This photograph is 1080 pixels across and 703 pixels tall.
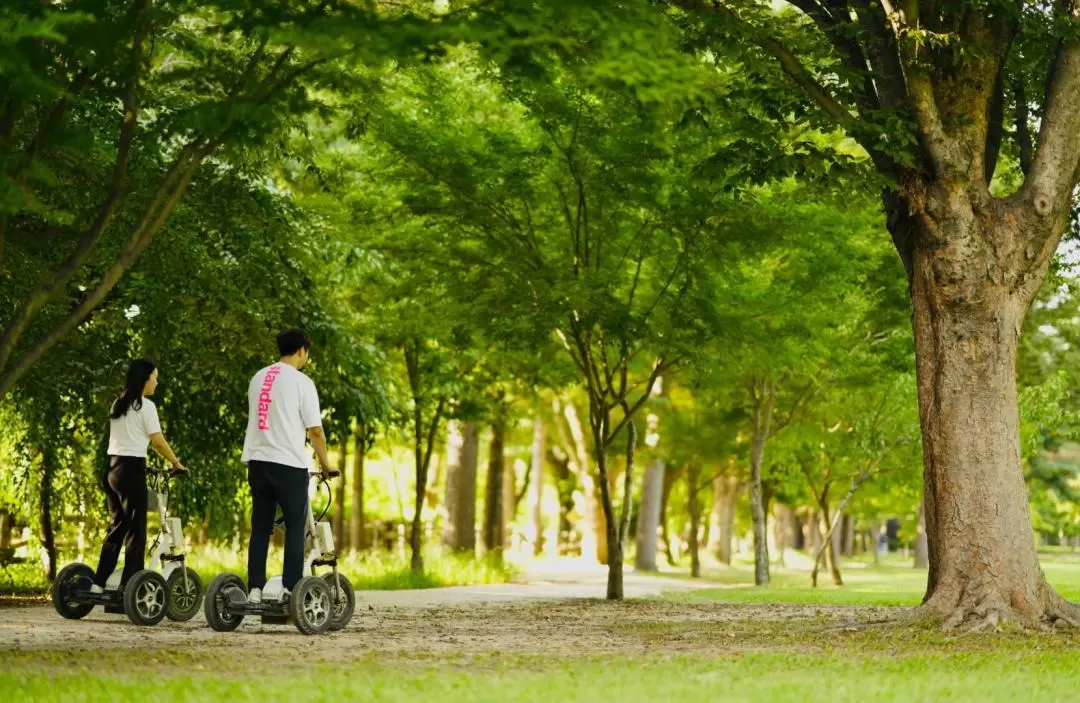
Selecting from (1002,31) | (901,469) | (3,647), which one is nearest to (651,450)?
(901,469)

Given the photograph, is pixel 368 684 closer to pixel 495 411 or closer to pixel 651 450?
pixel 495 411

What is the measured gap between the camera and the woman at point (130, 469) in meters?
11.2

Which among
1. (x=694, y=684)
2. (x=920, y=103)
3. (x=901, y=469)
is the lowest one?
(x=694, y=684)

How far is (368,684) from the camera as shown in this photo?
7246 mm

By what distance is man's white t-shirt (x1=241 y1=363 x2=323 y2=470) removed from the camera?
32.8 ft

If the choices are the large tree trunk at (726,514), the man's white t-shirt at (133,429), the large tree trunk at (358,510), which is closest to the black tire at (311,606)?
the man's white t-shirt at (133,429)

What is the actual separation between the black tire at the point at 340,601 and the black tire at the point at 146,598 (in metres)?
1.48

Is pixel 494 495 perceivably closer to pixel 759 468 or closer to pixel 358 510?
pixel 358 510

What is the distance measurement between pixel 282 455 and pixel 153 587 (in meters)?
1.83

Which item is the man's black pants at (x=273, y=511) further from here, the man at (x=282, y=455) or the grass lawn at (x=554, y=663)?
the grass lawn at (x=554, y=663)

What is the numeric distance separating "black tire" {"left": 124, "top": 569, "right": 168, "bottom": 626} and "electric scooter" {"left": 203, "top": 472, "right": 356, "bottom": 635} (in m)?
0.82

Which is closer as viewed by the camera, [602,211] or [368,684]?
[368,684]

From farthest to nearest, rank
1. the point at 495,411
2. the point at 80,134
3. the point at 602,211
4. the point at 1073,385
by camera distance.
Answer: the point at 1073,385, the point at 495,411, the point at 602,211, the point at 80,134

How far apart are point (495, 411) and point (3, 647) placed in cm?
1702
